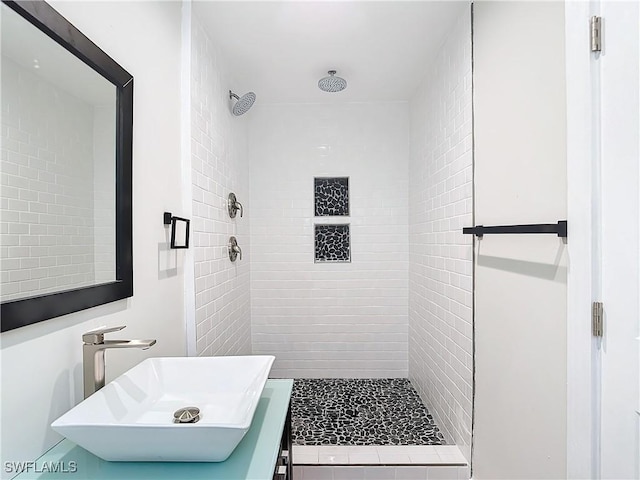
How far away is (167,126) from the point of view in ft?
5.83

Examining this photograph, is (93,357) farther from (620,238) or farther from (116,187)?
(620,238)

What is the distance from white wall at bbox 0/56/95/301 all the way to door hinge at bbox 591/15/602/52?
153 centimetres

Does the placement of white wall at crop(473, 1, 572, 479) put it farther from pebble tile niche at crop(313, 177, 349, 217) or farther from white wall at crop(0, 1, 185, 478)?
pebble tile niche at crop(313, 177, 349, 217)

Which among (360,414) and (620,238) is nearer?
(620,238)

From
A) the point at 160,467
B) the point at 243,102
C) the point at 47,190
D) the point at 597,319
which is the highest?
the point at 243,102

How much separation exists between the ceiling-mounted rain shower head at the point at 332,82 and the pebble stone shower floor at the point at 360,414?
232 centimetres

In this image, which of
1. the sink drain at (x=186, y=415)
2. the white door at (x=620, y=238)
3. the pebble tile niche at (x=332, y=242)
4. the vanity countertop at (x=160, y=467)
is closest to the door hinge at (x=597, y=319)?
the white door at (x=620, y=238)

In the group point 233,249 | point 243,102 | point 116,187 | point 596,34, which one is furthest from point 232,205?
point 596,34

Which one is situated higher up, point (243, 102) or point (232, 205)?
point (243, 102)

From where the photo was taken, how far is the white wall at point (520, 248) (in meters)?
1.26

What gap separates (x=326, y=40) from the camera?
2.31 m

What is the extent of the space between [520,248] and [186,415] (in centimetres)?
130

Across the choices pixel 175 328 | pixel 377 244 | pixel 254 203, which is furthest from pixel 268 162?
pixel 175 328

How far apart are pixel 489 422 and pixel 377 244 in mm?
1833
